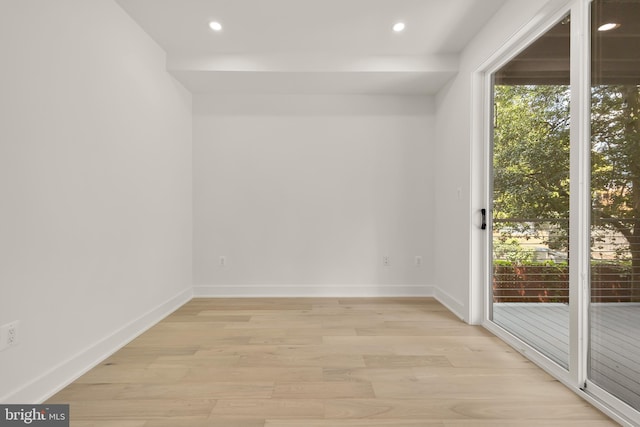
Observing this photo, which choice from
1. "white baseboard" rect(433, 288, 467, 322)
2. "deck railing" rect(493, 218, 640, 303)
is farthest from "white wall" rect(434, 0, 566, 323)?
"deck railing" rect(493, 218, 640, 303)

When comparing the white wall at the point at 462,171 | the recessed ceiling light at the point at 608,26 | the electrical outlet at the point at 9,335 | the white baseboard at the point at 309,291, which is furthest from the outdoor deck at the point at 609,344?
the electrical outlet at the point at 9,335

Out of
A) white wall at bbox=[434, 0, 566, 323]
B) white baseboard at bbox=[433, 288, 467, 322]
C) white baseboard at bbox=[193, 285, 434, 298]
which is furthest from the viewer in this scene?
white baseboard at bbox=[193, 285, 434, 298]

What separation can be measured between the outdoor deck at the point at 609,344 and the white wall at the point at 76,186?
9.98 ft

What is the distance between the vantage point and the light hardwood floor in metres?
1.65

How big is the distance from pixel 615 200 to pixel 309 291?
3027mm

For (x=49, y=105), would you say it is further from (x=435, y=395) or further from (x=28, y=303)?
(x=435, y=395)

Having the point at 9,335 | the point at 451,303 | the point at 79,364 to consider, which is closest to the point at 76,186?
the point at 9,335

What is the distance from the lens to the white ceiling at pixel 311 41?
2.60 meters

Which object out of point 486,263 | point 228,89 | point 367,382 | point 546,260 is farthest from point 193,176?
point 546,260

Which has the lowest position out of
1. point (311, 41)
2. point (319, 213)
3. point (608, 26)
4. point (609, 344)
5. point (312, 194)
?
point (609, 344)

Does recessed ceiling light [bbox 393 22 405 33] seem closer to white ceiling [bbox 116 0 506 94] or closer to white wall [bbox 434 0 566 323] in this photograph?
white ceiling [bbox 116 0 506 94]

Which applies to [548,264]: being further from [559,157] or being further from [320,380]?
[320,380]

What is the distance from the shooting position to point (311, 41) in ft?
10.2

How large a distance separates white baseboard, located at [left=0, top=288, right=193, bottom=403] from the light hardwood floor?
5cm
